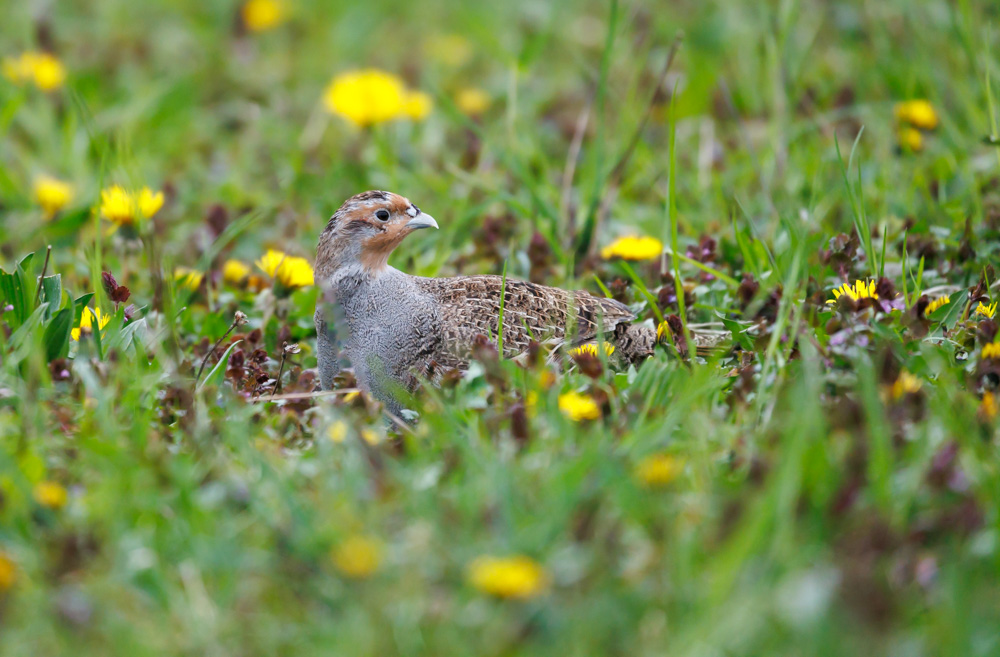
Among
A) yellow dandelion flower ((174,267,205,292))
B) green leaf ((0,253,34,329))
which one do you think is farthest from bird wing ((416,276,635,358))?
green leaf ((0,253,34,329))

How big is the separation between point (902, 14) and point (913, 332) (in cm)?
414

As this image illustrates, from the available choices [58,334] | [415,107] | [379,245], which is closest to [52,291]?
[58,334]

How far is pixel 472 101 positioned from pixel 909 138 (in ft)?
9.18

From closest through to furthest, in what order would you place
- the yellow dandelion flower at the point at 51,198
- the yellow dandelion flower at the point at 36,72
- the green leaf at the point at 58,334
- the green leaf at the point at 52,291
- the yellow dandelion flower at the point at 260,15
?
the green leaf at the point at 58,334 < the green leaf at the point at 52,291 < the yellow dandelion flower at the point at 51,198 < the yellow dandelion flower at the point at 36,72 < the yellow dandelion flower at the point at 260,15

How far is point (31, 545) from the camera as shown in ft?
9.39

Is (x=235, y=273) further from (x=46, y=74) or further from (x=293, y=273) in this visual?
(x=46, y=74)

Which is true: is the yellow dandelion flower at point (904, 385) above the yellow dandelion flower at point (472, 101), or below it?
below

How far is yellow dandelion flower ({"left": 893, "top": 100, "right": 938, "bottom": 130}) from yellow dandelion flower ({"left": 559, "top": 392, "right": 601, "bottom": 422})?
10.9ft

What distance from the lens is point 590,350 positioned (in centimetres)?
404

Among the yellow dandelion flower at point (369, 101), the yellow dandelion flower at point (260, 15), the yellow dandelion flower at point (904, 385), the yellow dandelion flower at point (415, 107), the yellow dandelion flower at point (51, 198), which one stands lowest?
the yellow dandelion flower at point (904, 385)

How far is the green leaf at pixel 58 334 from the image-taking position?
388cm

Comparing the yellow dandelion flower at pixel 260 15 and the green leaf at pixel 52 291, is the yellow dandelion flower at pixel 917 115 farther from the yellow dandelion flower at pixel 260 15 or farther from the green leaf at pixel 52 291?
the yellow dandelion flower at pixel 260 15

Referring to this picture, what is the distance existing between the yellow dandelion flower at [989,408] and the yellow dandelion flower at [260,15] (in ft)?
22.1

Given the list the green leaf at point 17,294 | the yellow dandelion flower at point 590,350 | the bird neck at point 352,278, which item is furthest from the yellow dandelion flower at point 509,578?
the green leaf at point 17,294
